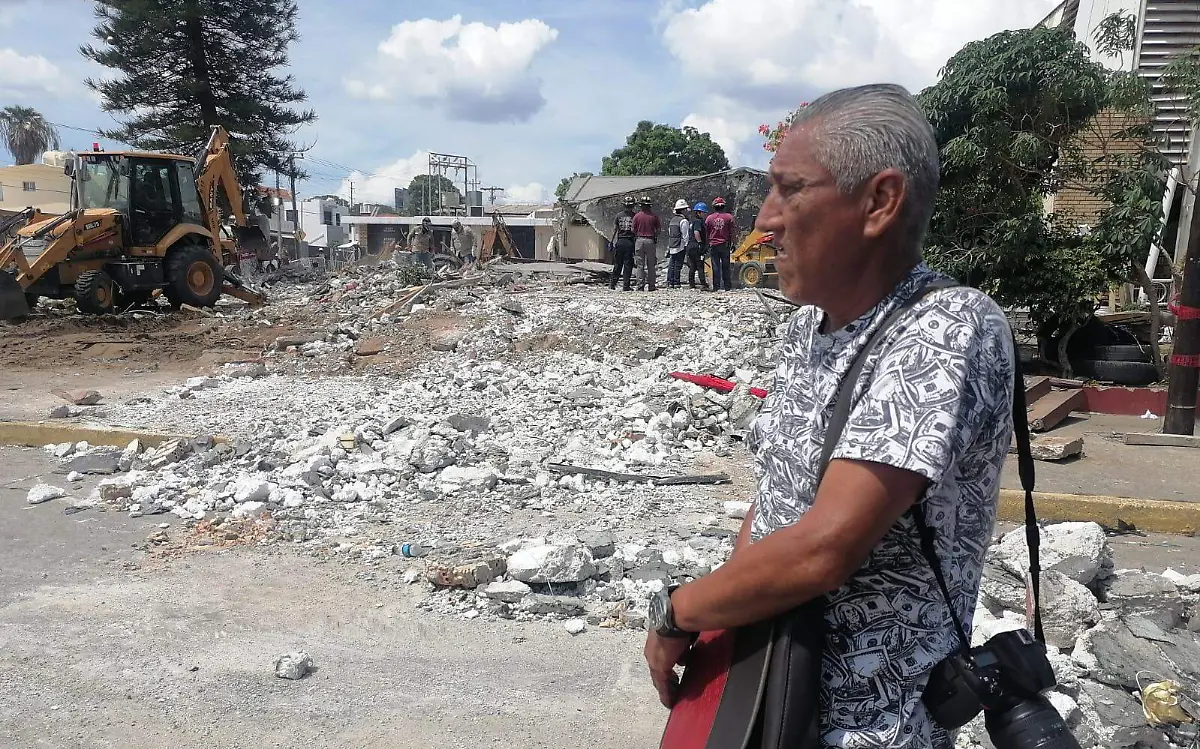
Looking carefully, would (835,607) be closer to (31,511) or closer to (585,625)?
(585,625)

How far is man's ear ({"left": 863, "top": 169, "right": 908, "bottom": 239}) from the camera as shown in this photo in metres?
1.19

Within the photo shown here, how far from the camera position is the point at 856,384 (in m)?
1.18

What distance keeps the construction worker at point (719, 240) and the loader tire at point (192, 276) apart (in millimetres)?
9036

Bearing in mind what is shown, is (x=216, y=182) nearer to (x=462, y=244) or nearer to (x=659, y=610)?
(x=462, y=244)

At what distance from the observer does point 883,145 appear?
1193mm

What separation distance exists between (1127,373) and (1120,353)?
0.75 feet

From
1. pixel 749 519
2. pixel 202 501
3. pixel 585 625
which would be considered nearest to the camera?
pixel 749 519

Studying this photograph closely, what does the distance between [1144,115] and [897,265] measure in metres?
8.55

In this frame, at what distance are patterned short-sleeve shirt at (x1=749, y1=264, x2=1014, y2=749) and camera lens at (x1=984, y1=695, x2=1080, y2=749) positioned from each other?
10cm

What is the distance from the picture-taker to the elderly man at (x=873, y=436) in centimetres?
110

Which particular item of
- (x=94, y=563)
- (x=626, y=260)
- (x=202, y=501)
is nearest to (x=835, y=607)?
(x=94, y=563)

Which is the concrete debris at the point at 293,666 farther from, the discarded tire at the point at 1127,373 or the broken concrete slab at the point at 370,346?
the discarded tire at the point at 1127,373

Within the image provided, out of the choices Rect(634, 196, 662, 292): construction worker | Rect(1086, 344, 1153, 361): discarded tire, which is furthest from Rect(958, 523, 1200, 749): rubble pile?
Rect(634, 196, 662, 292): construction worker

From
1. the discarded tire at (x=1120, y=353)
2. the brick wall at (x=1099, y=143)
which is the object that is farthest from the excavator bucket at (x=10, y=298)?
the discarded tire at (x=1120, y=353)
